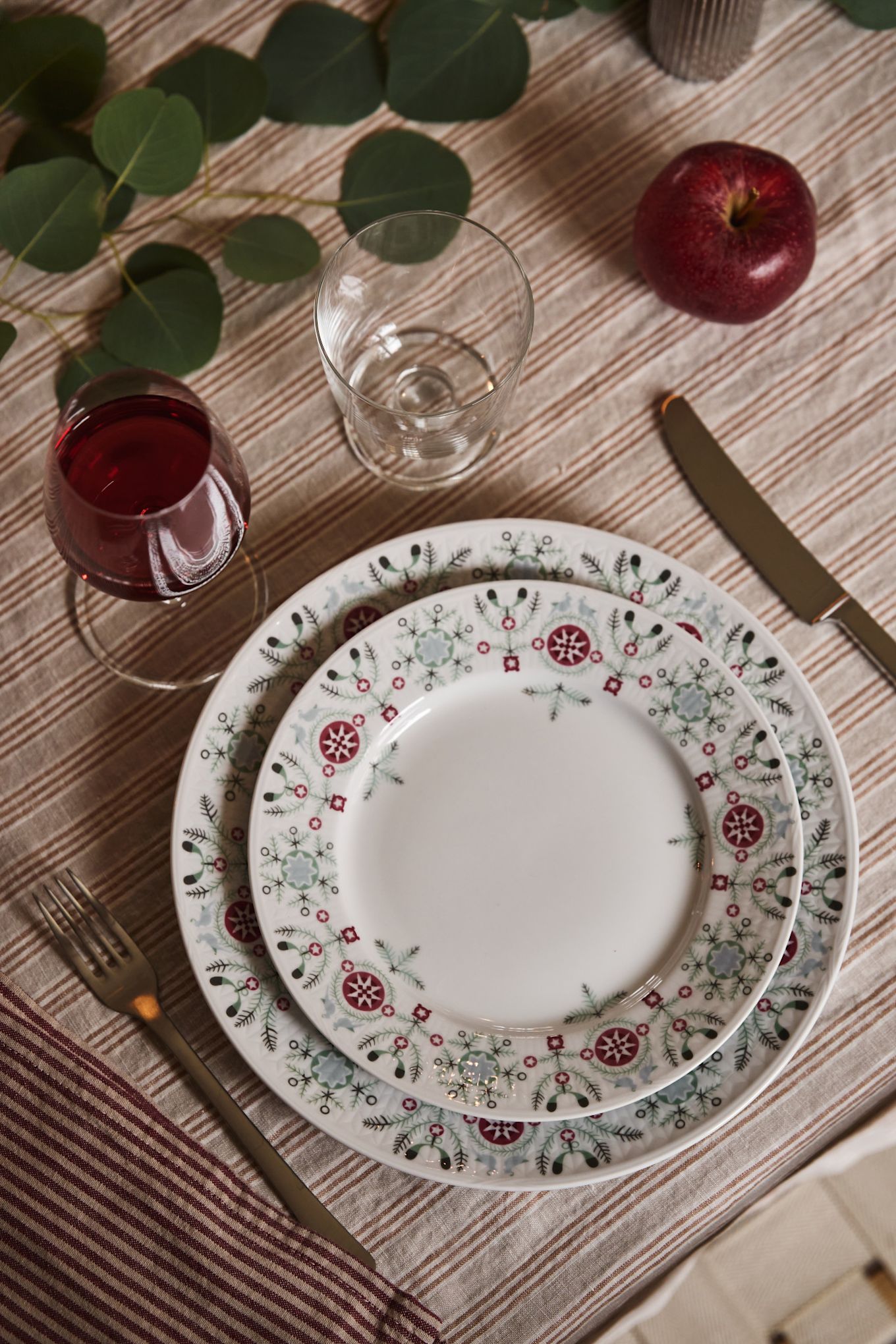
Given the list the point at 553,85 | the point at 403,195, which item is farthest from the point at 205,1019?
the point at 553,85

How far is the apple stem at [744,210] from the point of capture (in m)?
0.62

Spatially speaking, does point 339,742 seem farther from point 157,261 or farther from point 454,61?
point 454,61

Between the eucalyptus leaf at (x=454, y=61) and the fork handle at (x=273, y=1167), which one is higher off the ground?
the eucalyptus leaf at (x=454, y=61)

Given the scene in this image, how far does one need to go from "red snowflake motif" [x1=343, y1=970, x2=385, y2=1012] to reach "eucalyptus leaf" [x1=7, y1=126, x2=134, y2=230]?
52 cm

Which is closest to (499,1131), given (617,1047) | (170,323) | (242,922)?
(617,1047)

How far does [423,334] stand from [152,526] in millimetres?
271

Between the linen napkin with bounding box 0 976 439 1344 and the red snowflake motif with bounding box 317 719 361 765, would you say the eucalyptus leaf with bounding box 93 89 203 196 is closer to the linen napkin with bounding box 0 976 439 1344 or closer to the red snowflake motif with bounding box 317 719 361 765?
the red snowflake motif with bounding box 317 719 361 765

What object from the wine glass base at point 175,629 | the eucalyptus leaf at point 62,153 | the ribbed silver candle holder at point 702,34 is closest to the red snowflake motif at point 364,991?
Result: the wine glass base at point 175,629

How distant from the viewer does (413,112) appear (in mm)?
681

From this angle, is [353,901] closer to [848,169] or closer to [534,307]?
[534,307]

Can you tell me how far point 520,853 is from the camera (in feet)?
2.00

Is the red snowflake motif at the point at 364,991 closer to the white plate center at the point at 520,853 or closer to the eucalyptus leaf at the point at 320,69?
the white plate center at the point at 520,853

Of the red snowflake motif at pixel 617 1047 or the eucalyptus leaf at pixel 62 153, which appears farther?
the eucalyptus leaf at pixel 62 153

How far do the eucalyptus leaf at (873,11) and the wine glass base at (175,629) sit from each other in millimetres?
569
